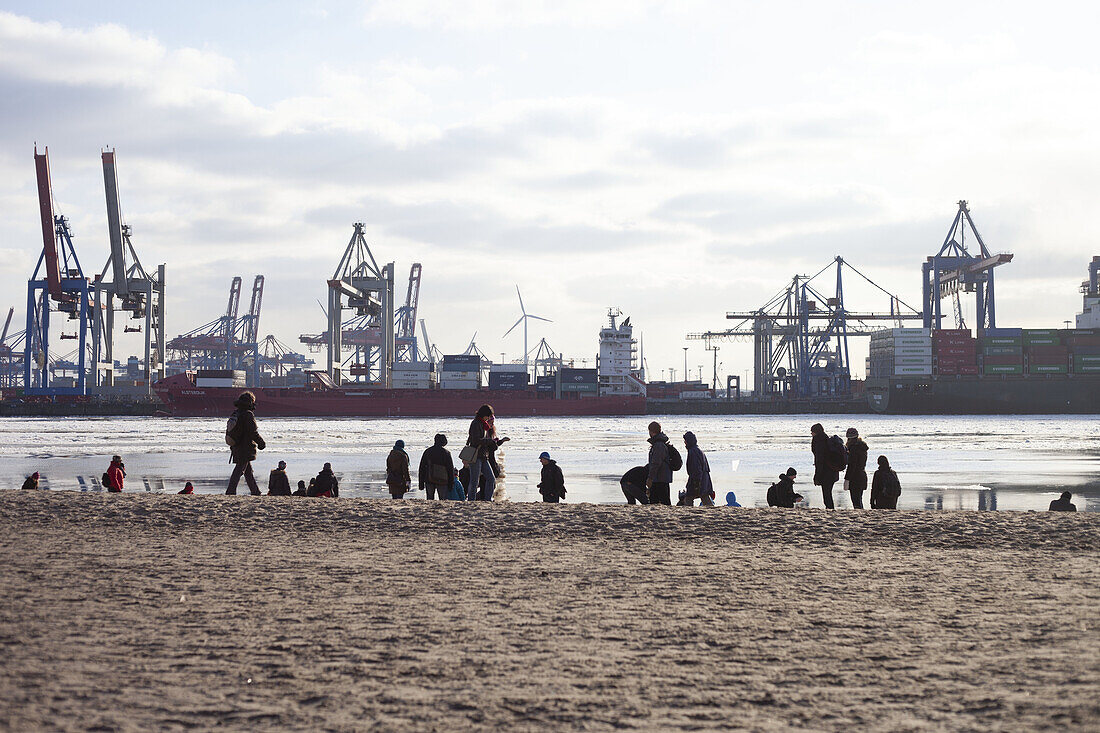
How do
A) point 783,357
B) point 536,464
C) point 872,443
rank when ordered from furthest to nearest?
1. point 783,357
2. point 872,443
3. point 536,464

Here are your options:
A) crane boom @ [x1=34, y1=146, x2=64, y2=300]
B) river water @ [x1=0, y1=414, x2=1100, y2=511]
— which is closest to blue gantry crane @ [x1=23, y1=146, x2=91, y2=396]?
crane boom @ [x1=34, y1=146, x2=64, y2=300]

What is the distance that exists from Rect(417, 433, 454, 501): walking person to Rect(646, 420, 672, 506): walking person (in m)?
2.79

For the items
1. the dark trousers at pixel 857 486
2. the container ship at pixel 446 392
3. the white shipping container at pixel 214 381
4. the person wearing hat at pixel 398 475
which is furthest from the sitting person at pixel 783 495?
the white shipping container at pixel 214 381

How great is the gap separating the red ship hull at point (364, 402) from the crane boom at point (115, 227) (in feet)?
32.5

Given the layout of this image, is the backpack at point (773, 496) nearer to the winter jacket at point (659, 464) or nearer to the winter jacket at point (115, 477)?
the winter jacket at point (659, 464)

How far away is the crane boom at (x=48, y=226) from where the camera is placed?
267ft

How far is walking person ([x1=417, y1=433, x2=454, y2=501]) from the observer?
12859mm

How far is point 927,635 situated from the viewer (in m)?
5.28

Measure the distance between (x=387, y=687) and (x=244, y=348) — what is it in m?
155

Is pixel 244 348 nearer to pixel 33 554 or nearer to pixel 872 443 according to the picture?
pixel 872 443

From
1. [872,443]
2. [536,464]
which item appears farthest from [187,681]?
[872,443]

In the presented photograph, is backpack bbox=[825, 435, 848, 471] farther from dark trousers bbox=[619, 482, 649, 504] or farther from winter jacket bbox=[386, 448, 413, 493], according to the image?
winter jacket bbox=[386, 448, 413, 493]

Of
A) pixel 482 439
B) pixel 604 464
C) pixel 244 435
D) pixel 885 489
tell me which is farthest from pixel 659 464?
pixel 604 464

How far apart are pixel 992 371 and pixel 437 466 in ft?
311
